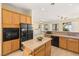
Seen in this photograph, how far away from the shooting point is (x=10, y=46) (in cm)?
353

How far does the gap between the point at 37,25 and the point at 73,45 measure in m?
1.95

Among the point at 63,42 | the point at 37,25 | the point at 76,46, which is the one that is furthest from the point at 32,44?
the point at 63,42

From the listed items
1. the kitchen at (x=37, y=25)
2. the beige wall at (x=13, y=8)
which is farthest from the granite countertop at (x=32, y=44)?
the beige wall at (x=13, y=8)

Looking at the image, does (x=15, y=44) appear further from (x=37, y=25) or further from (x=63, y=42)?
(x=63, y=42)

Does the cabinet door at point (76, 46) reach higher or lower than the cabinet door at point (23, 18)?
lower

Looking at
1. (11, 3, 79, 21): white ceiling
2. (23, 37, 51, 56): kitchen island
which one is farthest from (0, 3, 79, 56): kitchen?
(23, 37, 51, 56): kitchen island

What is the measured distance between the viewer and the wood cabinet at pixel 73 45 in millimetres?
3959

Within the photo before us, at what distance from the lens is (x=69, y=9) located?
3367mm

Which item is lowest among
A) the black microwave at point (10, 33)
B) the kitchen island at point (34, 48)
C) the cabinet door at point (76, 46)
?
the cabinet door at point (76, 46)

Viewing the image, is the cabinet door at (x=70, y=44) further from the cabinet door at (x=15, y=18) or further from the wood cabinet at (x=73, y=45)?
the cabinet door at (x=15, y=18)

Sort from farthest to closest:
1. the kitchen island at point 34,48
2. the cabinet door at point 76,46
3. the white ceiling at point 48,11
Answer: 1. the cabinet door at point 76,46
2. the white ceiling at point 48,11
3. the kitchen island at point 34,48

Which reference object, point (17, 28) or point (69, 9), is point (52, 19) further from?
point (17, 28)

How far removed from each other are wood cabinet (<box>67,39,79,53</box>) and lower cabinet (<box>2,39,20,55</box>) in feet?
7.58

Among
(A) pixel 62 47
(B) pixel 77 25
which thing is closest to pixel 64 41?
(A) pixel 62 47
